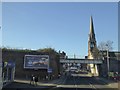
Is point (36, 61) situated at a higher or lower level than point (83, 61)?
higher

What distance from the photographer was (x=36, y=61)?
82188 mm

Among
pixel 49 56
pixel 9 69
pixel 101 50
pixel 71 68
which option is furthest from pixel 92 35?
pixel 9 69

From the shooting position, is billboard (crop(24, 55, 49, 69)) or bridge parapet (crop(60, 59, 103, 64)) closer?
billboard (crop(24, 55, 49, 69))

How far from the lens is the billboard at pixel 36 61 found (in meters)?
82.1

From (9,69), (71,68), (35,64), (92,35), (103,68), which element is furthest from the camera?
Answer: (92,35)

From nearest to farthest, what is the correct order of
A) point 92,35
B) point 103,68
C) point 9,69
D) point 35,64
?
1. point 9,69
2. point 35,64
3. point 103,68
4. point 92,35

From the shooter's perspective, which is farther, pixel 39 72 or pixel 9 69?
pixel 39 72

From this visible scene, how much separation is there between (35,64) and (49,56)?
5902mm

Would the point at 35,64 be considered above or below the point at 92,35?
below

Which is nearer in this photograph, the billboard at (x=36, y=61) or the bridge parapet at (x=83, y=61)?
the billboard at (x=36, y=61)

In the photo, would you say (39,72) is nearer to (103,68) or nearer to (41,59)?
(41,59)

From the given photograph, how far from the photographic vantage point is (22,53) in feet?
275

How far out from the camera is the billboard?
8206 cm

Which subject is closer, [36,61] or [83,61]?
[36,61]
